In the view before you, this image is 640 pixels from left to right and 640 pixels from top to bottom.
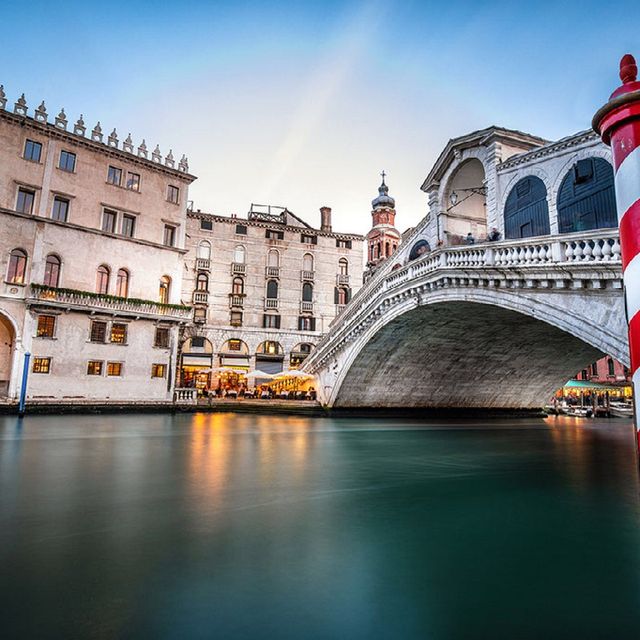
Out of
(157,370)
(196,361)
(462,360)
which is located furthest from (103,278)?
(462,360)

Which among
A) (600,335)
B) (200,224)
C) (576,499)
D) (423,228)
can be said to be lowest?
(576,499)

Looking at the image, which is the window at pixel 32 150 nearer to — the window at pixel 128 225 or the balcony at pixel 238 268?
the window at pixel 128 225

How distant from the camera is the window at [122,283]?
23861 mm

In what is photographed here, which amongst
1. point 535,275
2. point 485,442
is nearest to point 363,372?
point 485,442

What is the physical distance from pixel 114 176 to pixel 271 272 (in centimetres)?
1306

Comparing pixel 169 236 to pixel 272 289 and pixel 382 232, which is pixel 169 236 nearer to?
pixel 272 289

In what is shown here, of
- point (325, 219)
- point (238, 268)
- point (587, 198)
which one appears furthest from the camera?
point (325, 219)

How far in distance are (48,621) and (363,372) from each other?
18647 millimetres

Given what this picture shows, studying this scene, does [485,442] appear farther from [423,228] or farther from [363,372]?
[423,228]

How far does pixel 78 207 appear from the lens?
22.8 meters

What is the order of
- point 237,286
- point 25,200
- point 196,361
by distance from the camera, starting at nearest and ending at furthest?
1. point 25,200
2. point 196,361
3. point 237,286

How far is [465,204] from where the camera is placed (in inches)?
749

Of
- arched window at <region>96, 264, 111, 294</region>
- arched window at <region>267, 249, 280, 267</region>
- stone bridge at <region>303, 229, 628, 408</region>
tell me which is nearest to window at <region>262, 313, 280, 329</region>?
arched window at <region>267, 249, 280, 267</region>

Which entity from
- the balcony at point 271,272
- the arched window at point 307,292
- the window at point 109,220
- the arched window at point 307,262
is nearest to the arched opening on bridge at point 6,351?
the window at point 109,220
